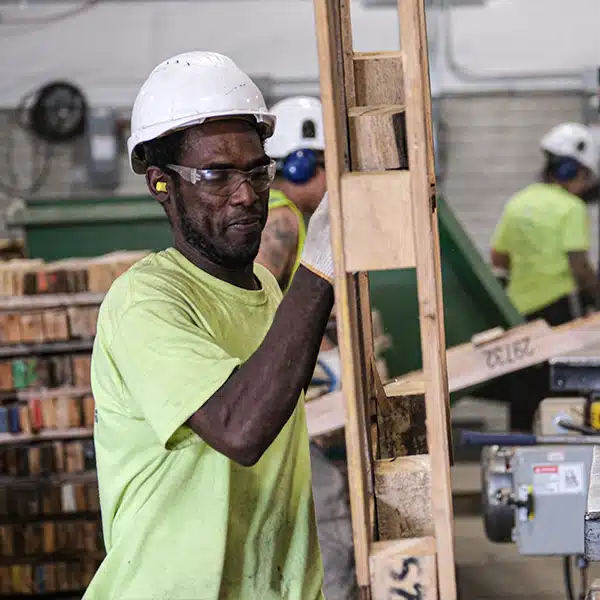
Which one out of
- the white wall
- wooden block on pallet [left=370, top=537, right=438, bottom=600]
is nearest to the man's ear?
wooden block on pallet [left=370, top=537, right=438, bottom=600]

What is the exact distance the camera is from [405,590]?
5.65 feet

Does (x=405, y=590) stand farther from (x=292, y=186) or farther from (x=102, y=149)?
(x=102, y=149)

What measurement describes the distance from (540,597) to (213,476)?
3.90 m

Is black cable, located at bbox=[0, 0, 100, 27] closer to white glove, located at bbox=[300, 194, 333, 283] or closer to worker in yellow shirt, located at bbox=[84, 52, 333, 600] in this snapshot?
worker in yellow shirt, located at bbox=[84, 52, 333, 600]

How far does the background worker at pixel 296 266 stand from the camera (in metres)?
3.97

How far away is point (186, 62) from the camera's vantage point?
86.0 inches

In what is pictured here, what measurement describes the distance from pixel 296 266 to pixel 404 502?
89.4 inches

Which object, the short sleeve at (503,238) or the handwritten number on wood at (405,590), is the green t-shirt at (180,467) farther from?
the short sleeve at (503,238)

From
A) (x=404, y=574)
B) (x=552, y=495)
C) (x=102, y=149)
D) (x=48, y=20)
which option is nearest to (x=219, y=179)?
(x=404, y=574)

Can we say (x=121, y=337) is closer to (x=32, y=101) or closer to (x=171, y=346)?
(x=171, y=346)

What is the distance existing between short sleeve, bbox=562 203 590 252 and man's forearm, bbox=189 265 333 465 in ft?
18.4

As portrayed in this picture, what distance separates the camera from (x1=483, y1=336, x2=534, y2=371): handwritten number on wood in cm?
413

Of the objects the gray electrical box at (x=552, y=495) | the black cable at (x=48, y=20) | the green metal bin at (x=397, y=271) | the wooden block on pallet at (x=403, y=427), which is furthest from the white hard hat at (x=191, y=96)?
the black cable at (x=48, y=20)

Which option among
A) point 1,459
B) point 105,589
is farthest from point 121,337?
point 1,459
